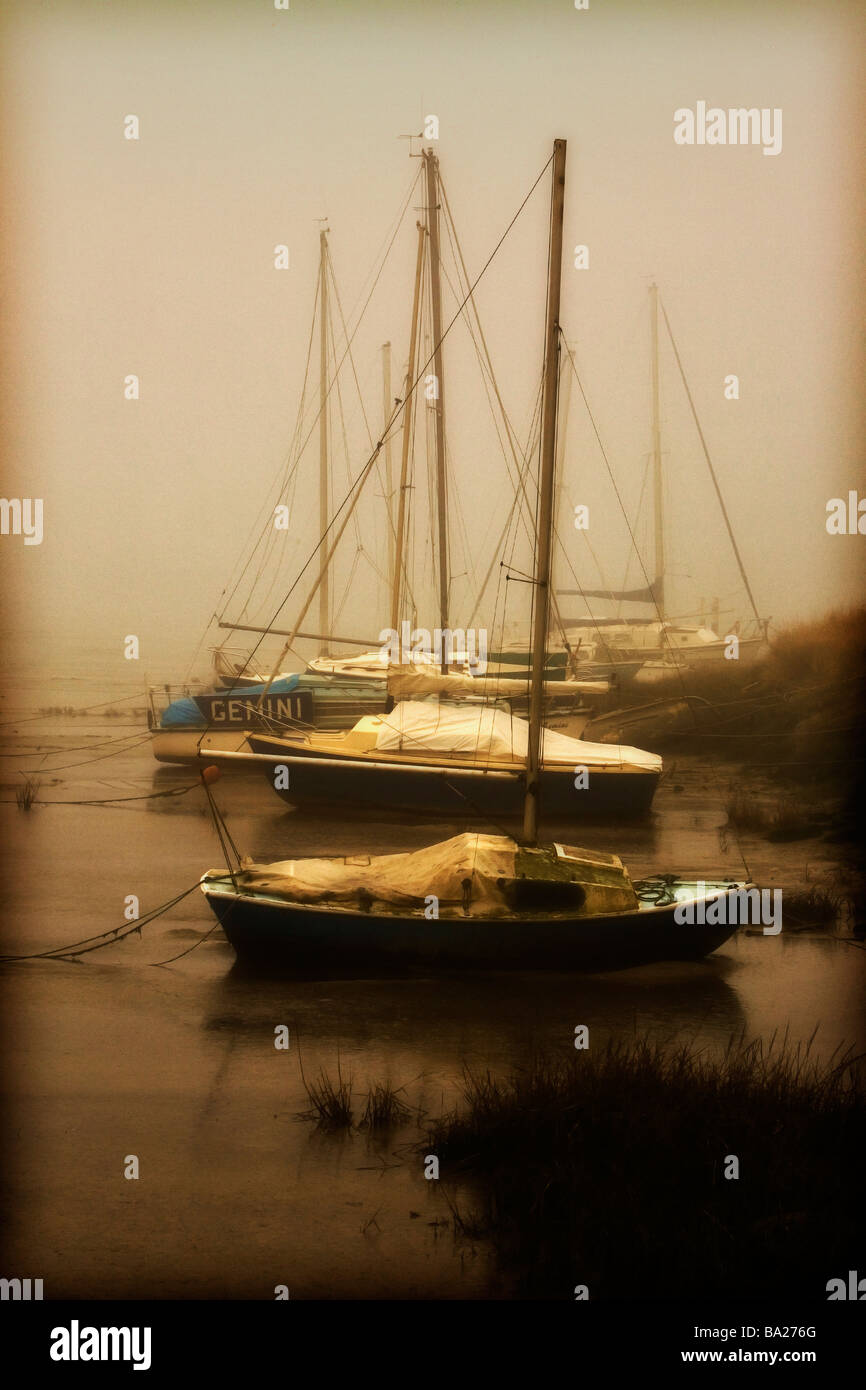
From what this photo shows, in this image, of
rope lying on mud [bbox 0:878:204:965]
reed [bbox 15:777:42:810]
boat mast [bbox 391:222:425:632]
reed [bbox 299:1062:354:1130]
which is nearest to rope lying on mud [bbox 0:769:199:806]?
reed [bbox 15:777:42:810]

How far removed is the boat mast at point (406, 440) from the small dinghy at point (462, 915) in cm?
802

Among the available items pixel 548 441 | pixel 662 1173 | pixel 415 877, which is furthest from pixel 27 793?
pixel 662 1173

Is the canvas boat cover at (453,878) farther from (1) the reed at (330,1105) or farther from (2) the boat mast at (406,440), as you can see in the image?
(2) the boat mast at (406,440)

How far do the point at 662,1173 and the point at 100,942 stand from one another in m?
5.72

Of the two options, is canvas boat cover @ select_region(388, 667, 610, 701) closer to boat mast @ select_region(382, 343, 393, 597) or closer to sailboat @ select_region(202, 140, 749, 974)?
boat mast @ select_region(382, 343, 393, 597)

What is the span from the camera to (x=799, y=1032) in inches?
328


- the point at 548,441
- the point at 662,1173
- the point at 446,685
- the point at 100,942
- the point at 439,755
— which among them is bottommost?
the point at 662,1173

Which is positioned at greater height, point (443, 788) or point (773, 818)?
point (443, 788)

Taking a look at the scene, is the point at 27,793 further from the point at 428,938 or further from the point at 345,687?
the point at 428,938

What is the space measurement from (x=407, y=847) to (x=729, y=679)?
957cm

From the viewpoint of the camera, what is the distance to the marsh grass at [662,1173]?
5676mm

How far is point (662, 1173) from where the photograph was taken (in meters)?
6.22

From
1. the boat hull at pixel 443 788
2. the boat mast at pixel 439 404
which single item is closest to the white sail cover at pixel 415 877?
the boat hull at pixel 443 788
